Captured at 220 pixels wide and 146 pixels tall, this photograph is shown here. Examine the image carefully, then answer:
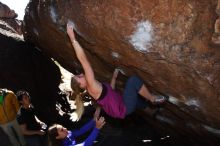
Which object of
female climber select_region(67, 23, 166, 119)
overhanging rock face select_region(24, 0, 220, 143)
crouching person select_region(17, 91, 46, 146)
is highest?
overhanging rock face select_region(24, 0, 220, 143)

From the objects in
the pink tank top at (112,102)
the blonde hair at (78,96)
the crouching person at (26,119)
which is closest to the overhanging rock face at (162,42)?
the pink tank top at (112,102)

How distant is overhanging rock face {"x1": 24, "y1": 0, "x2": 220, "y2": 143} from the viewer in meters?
5.66

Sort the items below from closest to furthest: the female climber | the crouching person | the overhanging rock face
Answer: the overhanging rock face, the female climber, the crouching person

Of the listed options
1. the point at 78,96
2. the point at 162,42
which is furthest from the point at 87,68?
the point at 162,42

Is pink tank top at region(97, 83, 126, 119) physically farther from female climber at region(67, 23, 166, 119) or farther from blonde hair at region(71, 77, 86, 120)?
blonde hair at region(71, 77, 86, 120)

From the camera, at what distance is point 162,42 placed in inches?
239

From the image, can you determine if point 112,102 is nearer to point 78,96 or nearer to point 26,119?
point 78,96

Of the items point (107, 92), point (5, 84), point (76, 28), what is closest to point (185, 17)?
point (107, 92)

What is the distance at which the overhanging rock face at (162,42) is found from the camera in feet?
18.6

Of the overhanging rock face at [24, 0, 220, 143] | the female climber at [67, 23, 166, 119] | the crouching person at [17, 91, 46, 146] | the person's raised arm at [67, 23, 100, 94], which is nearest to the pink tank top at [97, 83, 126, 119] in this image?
the female climber at [67, 23, 166, 119]

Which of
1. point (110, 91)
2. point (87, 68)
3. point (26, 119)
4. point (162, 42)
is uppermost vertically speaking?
point (162, 42)

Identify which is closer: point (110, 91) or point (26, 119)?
point (110, 91)

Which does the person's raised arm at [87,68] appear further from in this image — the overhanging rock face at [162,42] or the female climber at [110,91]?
the overhanging rock face at [162,42]

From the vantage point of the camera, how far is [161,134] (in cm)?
1134
